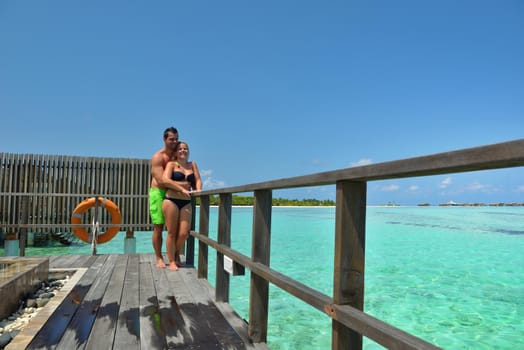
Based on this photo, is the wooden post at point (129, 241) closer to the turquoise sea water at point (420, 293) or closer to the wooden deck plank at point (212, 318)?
the turquoise sea water at point (420, 293)

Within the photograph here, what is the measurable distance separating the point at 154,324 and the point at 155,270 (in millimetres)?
1949

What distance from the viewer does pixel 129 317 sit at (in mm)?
2516

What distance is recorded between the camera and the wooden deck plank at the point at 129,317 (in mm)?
2061

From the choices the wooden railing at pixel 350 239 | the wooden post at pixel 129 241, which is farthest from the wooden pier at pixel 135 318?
the wooden post at pixel 129 241

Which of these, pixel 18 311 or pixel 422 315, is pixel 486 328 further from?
pixel 18 311

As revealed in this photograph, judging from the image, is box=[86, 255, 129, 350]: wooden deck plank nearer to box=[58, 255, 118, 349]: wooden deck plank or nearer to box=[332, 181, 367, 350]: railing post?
box=[58, 255, 118, 349]: wooden deck plank

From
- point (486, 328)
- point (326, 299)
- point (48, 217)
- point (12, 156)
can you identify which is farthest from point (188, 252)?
point (12, 156)

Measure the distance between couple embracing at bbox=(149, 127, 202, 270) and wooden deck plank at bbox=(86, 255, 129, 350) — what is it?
2.23 ft

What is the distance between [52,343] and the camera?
205 cm

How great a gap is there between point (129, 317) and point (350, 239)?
1.87 metres

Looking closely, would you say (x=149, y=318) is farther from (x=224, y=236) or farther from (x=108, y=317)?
(x=224, y=236)

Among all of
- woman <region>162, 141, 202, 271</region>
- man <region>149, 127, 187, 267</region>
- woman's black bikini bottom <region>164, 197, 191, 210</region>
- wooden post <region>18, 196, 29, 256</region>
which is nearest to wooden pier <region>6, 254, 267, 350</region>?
woman <region>162, 141, 202, 271</region>

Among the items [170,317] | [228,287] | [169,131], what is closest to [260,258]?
[170,317]

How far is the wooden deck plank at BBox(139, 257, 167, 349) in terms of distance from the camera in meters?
2.06
